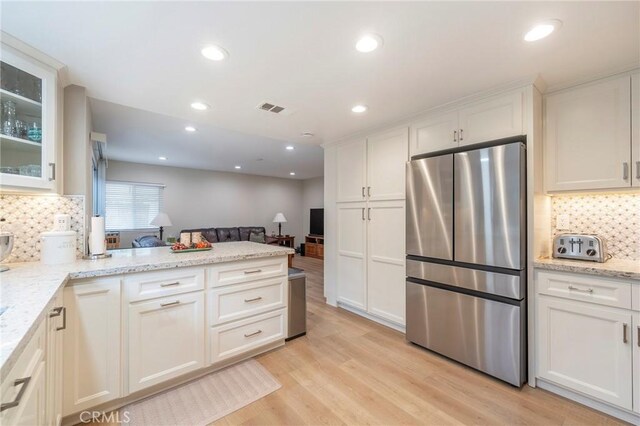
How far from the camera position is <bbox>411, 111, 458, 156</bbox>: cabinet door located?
8.00ft

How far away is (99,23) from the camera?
1.42 m

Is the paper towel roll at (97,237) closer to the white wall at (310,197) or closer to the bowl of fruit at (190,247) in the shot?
the bowl of fruit at (190,247)

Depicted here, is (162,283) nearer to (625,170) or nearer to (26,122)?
(26,122)

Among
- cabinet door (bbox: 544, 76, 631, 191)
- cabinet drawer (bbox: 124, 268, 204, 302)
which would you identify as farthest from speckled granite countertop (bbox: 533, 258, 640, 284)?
cabinet drawer (bbox: 124, 268, 204, 302)

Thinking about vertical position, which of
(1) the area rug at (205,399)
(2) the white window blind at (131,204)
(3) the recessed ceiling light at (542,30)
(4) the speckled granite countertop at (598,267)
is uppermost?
(3) the recessed ceiling light at (542,30)

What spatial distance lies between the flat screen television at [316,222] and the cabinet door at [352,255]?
4.78 meters

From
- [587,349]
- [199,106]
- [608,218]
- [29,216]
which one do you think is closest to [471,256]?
[587,349]

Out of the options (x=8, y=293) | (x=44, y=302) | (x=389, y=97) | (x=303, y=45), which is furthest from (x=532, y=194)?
(x=8, y=293)

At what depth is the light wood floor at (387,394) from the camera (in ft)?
5.60

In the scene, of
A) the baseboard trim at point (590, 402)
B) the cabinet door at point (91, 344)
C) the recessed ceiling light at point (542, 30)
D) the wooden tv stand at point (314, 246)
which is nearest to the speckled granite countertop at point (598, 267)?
the baseboard trim at point (590, 402)

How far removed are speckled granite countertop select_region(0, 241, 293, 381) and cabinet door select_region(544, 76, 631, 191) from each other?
2.40 m

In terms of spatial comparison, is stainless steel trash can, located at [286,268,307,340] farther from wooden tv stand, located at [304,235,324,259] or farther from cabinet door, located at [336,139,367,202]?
wooden tv stand, located at [304,235,324,259]

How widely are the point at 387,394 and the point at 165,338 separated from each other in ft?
5.38

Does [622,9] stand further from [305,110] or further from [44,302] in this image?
[44,302]
